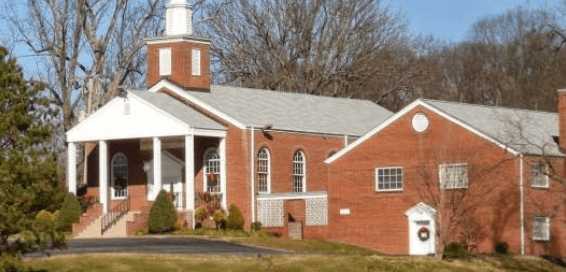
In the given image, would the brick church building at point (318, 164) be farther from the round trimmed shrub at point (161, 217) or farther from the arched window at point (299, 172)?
the round trimmed shrub at point (161, 217)

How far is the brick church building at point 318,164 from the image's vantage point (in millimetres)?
56656

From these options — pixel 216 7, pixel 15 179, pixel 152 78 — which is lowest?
pixel 15 179

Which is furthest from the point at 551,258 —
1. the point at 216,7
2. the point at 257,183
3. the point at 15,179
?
the point at 216,7

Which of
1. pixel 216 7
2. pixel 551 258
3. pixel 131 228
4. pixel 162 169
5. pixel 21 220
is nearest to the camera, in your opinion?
pixel 21 220

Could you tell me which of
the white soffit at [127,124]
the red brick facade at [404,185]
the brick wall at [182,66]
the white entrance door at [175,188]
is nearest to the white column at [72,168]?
the white soffit at [127,124]

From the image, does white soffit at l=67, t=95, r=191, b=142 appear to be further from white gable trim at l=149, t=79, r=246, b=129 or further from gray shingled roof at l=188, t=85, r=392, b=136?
gray shingled roof at l=188, t=85, r=392, b=136

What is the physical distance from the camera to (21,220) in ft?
119

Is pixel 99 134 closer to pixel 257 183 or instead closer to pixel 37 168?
pixel 257 183

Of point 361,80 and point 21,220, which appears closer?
point 21,220

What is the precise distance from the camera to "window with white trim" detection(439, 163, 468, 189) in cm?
5737

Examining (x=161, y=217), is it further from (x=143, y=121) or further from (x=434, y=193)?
(x=434, y=193)

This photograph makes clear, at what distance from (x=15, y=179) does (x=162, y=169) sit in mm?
30185

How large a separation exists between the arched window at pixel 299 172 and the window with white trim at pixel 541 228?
14.8 meters

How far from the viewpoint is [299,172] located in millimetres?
68312
